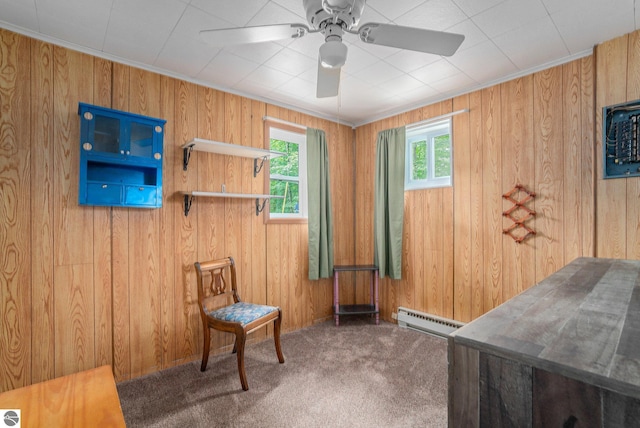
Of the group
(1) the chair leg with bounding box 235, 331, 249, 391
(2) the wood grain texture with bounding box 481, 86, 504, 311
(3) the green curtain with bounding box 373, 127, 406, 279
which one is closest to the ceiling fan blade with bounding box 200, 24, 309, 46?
(1) the chair leg with bounding box 235, 331, 249, 391

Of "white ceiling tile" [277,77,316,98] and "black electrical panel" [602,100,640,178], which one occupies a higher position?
"white ceiling tile" [277,77,316,98]

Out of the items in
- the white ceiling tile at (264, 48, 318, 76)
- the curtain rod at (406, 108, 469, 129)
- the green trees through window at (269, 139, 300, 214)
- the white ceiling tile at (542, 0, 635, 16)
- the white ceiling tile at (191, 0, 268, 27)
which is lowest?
the green trees through window at (269, 139, 300, 214)

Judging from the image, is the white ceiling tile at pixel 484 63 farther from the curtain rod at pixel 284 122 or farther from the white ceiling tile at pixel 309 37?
the curtain rod at pixel 284 122

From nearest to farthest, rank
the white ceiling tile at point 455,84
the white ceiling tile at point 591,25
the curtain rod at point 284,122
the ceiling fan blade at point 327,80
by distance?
the ceiling fan blade at point 327,80 < the white ceiling tile at point 591,25 < the white ceiling tile at point 455,84 < the curtain rod at point 284,122

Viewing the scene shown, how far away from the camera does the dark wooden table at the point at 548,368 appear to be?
61 cm

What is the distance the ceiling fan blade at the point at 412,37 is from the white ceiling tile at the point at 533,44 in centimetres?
95

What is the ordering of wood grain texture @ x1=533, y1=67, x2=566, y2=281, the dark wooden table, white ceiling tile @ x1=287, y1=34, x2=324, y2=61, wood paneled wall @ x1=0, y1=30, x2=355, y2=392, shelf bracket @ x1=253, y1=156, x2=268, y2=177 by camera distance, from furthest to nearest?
shelf bracket @ x1=253, y1=156, x2=268, y2=177 → wood grain texture @ x1=533, y1=67, x2=566, y2=281 → white ceiling tile @ x1=287, y1=34, x2=324, y2=61 → wood paneled wall @ x1=0, y1=30, x2=355, y2=392 → the dark wooden table

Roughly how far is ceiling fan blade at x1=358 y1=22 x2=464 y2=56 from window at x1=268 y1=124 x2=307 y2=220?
1935 millimetres

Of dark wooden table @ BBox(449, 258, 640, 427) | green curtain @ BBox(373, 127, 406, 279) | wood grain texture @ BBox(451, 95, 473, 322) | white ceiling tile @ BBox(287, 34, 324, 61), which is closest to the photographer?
dark wooden table @ BBox(449, 258, 640, 427)

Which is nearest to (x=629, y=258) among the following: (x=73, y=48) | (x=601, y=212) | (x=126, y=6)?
(x=601, y=212)

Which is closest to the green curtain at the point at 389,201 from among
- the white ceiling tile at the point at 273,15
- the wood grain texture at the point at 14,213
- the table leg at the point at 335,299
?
the table leg at the point at 335,299

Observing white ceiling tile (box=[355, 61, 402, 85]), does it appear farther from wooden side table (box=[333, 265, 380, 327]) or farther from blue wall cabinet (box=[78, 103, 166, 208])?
wooden side table (box=[333, 265, 380, 327])

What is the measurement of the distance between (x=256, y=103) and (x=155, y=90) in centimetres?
95

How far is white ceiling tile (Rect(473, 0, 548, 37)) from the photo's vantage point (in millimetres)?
1756
